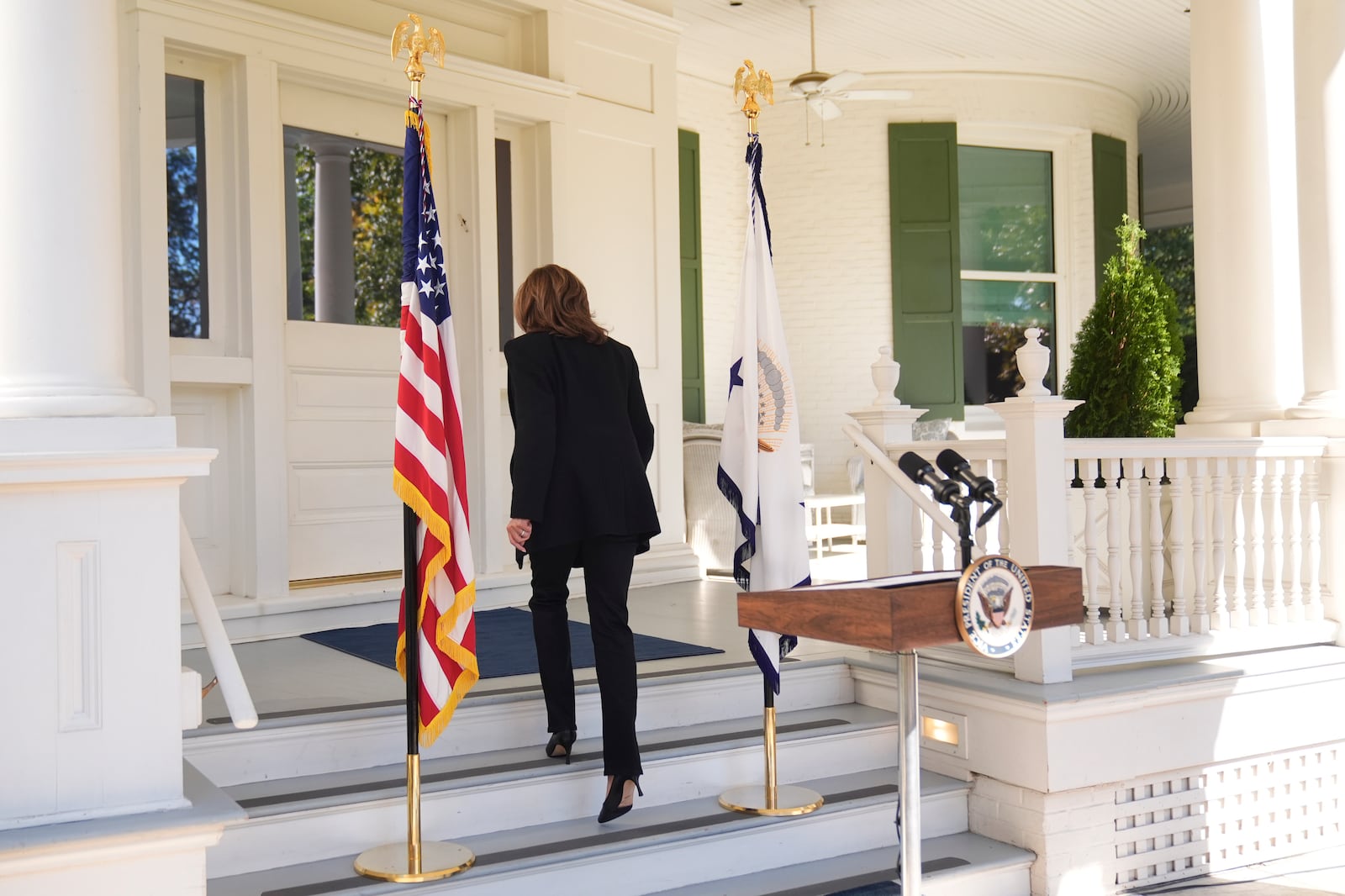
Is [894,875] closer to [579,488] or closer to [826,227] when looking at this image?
[579,488]

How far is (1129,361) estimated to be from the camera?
603 centimetres

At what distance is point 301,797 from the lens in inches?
126

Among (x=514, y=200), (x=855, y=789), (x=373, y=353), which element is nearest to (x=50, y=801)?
(x=855, y=789)

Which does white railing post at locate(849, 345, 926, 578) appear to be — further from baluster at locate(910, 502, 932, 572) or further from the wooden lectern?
the wooden lectern

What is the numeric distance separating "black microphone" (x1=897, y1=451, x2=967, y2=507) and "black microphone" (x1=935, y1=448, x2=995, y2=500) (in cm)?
2

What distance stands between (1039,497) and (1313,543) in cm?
162

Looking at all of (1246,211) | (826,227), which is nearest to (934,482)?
(1246,211)

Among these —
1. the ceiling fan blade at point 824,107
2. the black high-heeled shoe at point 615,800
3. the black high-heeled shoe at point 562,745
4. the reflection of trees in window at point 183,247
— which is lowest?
the black high-heeled shoe at point 615,800

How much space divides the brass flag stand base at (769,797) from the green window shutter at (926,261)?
6106 mm

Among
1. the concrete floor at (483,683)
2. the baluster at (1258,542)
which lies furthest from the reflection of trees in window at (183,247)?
the baluster at (1258,542)

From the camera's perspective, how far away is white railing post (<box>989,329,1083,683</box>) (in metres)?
3.88

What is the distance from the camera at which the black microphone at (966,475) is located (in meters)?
2.42

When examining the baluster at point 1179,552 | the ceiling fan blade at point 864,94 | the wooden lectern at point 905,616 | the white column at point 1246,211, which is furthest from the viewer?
the ceiling fan blade at point 864,94

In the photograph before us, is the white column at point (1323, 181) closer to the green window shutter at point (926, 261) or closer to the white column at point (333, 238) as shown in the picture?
the white column at point (333, 238)
